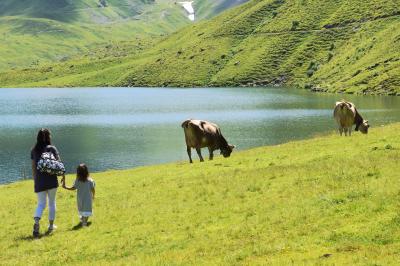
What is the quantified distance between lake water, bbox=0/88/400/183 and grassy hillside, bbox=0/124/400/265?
35.7 meters

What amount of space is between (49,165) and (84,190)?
7.75ft

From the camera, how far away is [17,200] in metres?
33.6

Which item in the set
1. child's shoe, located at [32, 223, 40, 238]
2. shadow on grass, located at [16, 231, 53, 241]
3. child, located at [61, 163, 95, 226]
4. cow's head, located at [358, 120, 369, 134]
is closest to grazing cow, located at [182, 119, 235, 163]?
cow's head, located at [358, 120, 369, 134]

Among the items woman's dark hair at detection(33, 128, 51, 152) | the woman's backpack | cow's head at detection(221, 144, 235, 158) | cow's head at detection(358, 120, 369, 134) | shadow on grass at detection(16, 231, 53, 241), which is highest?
woman's dark hair at detection(33, 128, 51, 152)

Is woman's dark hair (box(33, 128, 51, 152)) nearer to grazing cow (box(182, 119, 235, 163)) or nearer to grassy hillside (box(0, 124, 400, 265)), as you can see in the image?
grassy hillside (box(0, 124, 400, 265))

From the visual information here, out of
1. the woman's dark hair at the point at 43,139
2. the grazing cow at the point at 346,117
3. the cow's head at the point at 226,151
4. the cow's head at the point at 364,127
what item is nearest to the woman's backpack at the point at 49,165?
the woman's dark hair at the point at 43,139

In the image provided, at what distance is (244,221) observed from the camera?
61.3ft

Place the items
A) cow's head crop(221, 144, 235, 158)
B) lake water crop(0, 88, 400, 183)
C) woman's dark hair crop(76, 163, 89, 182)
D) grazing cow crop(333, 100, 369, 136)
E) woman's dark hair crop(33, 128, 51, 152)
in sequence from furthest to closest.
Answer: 1. lake water crop(0, 88, 400, 183)
2. grazing cow crop(333, 100, 369, 136)
3. cow's head crop(221, 144, 235, 158)
4. woman's dark hair crop(76, 163, 89, 182)
5. woman's dark hair crop(33, 128, 51, 152)

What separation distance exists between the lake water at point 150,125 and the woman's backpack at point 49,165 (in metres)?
42.7

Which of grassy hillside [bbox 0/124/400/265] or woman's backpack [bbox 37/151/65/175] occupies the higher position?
woman's backpack [bbox 37/151/65/175]

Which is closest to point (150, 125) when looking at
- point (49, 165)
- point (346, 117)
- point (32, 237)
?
point (346, 117)

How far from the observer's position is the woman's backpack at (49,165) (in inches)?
755


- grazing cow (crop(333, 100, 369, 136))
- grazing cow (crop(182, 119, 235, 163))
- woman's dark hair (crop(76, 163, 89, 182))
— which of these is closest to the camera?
woman's dark hair (crop(76, 163, 89, 182))

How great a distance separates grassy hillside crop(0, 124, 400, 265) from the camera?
1471 cm
